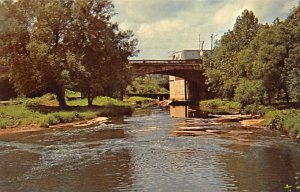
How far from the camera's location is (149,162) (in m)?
25.3

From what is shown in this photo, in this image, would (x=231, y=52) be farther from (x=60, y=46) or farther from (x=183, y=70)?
(x=60, y=46)

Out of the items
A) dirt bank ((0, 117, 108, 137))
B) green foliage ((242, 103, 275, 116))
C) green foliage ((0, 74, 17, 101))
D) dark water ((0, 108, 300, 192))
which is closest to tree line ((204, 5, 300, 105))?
green foliage ((242, 103, 275, 116))

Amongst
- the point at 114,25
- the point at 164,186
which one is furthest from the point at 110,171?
the point at 114,25

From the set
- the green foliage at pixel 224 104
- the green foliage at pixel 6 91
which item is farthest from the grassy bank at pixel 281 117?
the green foliage at pixel 6 91

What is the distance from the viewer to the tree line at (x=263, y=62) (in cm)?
4862

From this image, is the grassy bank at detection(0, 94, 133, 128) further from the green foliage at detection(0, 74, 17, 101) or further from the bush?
the bush

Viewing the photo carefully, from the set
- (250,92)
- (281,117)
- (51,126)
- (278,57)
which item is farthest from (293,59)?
(51,126)

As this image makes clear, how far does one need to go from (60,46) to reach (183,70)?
148ft

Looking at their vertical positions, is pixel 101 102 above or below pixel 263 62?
below

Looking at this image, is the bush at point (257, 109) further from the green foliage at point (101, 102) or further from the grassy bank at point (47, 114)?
the green foliage at point (101, 102)

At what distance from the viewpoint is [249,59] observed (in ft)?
193

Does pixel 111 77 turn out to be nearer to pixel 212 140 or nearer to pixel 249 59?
pixel 249 59

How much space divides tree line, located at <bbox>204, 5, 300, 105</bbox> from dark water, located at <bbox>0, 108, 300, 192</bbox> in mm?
12800

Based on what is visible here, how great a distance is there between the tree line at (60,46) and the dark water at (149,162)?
18123 mm
